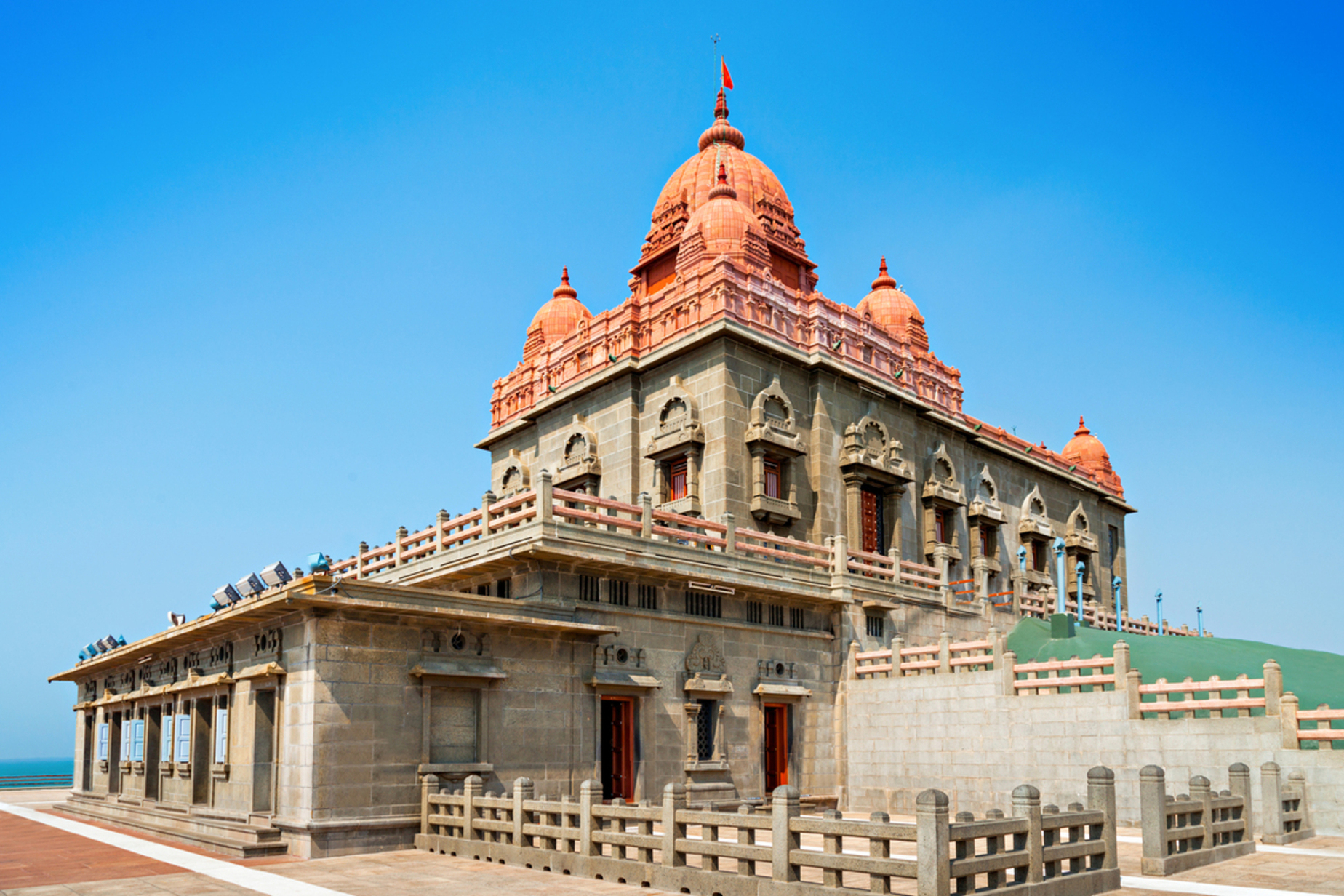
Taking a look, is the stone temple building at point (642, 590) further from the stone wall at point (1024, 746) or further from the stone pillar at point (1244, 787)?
the stone pillar at point (1244, 787)

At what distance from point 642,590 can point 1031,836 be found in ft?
39.6

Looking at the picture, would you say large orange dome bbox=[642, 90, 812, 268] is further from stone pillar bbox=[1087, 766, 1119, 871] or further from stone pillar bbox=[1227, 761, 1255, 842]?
stone pillar bbox=[1087, 766, 1119, 871]

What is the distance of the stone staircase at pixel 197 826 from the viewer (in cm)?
1772

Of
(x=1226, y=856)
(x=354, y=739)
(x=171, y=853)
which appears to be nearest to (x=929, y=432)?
(x=1226, y=856)

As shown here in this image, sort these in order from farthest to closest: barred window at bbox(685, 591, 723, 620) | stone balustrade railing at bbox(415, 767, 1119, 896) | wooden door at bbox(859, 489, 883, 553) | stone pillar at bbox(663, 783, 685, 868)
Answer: wooden door at bbox(859, 489, 883, 553) < barred window at bbox(685, 591, 723, 620) < stone pillar at bbox(663, 783, 685, 868) < stone balustrade railing at bbox(415, 767, 1119, 896)

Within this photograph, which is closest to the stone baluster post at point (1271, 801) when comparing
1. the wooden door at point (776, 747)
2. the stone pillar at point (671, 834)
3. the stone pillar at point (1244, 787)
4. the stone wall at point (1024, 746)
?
the stone pillar at point (1244, 787)

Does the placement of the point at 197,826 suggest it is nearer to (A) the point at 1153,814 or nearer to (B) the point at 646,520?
(B) the point at 646,520

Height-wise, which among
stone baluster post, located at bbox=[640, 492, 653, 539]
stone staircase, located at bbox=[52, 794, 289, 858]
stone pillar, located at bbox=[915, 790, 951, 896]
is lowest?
stone staircase, located at bbox=[52, 794, 289, 858]

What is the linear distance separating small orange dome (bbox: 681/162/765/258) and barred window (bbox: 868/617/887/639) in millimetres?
12225

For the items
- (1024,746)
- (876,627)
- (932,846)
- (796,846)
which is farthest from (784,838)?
(876,627)

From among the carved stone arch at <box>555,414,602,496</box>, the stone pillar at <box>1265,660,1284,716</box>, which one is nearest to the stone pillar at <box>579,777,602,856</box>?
the stone pillar at <box>1265,660,1284,716</box>

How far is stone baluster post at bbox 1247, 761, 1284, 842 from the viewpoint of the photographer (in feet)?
58.5

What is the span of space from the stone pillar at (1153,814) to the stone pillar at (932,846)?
501cm

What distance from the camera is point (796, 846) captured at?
42.5 ft
